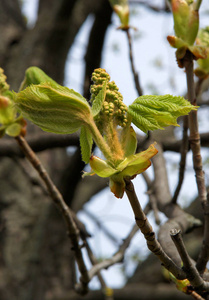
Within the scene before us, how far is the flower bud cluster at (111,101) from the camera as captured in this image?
23.1 inches

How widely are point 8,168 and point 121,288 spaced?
1190 millimetres

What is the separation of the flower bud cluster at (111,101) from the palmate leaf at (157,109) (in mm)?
20

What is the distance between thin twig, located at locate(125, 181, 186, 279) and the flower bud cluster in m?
0.11

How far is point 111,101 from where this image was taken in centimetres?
60

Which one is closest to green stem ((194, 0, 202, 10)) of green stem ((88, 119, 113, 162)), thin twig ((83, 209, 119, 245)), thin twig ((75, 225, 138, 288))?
green stem ((88, 119, 113, 162))

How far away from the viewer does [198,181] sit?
95cm

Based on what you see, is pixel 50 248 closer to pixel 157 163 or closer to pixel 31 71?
pixel 157 163

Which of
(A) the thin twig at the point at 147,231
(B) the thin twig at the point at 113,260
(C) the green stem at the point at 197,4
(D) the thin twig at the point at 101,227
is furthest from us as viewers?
(D) the thin twig at the point at 101,227

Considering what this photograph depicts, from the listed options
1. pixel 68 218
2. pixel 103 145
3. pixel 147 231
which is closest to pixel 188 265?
pixel 147 231

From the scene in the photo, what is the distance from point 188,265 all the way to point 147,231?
0.41 feet

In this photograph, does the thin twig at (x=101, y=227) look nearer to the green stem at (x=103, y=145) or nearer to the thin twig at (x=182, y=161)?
the thin twig at (x=182, y=161)

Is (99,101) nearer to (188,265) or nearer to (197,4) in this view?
(188,265)

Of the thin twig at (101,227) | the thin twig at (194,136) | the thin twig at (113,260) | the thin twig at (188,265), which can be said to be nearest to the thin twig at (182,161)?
the thin twig at (194,136)

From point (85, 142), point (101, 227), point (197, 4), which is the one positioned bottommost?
point (101, 227)
